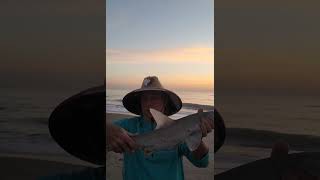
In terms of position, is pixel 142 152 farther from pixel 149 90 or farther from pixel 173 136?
pixel 149 90

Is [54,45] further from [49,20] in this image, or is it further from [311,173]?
[311,173]

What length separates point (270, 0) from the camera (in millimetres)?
3348

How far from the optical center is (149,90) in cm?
341

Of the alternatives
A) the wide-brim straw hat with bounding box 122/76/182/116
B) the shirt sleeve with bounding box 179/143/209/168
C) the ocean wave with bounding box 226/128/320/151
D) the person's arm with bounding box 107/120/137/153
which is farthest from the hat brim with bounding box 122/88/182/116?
the ocean wave with bounding box 226/128/320/151

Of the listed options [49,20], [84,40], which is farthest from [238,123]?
[49,20]

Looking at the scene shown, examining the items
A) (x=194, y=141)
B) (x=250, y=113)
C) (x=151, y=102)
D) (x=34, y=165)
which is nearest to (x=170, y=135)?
(x=194, y=141)

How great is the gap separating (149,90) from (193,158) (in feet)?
1.65

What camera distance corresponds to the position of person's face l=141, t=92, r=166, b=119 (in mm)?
3424

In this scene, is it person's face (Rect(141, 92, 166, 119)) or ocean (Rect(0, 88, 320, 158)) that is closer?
ocean (Rect(0, 88, 320, 158))

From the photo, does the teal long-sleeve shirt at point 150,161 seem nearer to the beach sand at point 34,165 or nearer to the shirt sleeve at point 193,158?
the shirt sleeve at point 193,158

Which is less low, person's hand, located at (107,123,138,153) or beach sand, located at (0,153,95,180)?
person's hand, located at (107,123,138,153)

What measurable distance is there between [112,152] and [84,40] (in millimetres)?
716

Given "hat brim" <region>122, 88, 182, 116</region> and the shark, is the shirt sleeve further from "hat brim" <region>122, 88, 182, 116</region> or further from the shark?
"hat brim" <region>122, 88, 182, 116</region>

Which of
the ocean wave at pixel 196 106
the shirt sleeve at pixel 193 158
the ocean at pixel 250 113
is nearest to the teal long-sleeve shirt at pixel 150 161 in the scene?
the shirt sleeve at pixel 193 158
